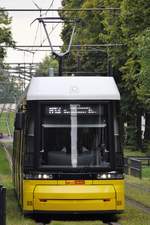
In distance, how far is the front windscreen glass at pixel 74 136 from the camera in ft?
52.2

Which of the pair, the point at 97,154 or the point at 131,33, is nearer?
the point at 97,154

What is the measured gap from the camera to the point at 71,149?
15.9 m

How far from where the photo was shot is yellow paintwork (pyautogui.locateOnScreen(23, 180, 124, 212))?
15.6m

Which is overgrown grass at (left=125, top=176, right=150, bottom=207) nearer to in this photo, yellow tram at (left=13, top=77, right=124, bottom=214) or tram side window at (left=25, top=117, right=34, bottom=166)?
yellow tram at (left=13, top=77, right=124, bottom=214)

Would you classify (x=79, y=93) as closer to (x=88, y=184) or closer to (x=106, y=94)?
(x=106, y=94)

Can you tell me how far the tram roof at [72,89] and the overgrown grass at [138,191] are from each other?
5.54 metres

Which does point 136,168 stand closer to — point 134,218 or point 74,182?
point 134,218

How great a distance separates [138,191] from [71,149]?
457 inches

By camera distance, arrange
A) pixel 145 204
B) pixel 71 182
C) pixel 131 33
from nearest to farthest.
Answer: pixel 71 182 → pixel 145 204 → pixel 131 33

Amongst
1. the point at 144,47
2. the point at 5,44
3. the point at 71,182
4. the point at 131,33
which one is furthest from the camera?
the point at 5,44

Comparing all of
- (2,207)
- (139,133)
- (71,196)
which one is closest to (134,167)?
(71,196)

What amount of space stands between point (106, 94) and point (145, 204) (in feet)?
19.3

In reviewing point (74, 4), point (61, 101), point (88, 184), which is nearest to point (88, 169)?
point (88, 184)

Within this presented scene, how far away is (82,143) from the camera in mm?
16000
